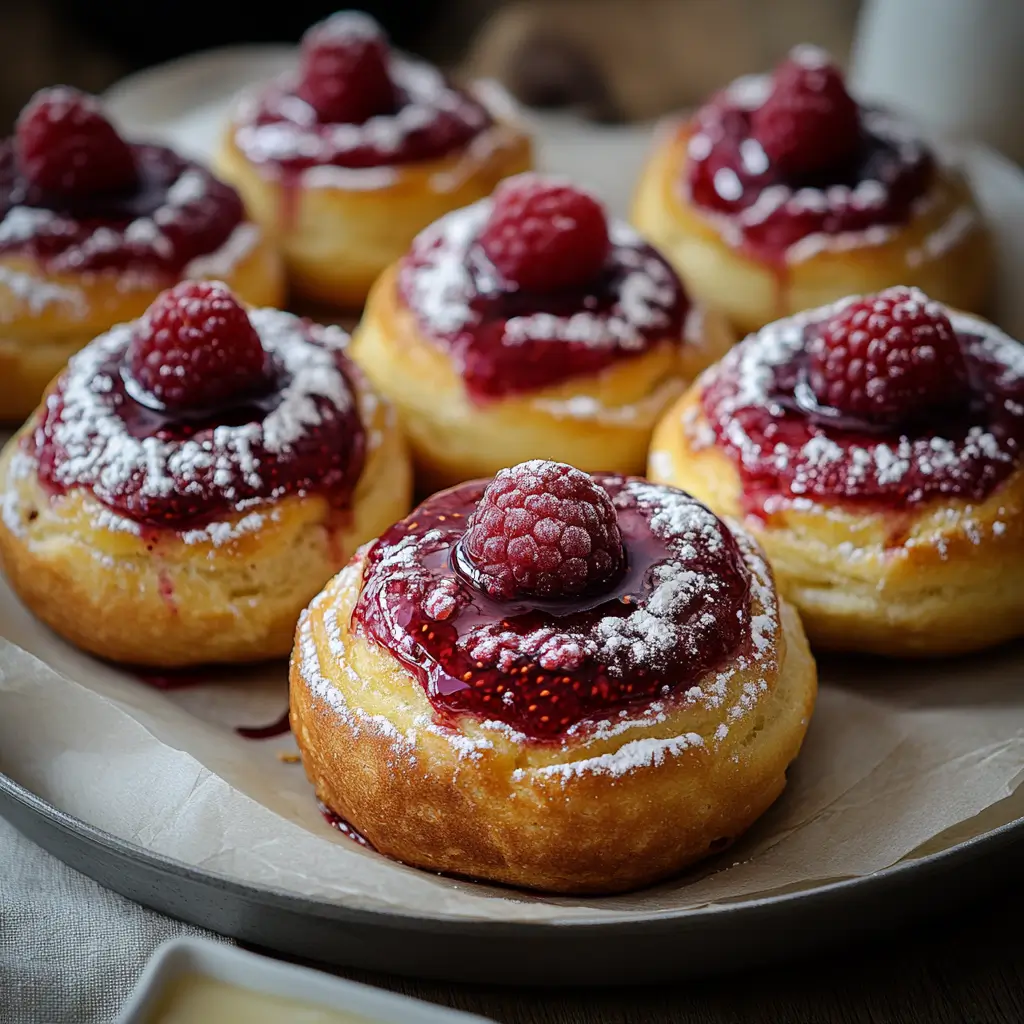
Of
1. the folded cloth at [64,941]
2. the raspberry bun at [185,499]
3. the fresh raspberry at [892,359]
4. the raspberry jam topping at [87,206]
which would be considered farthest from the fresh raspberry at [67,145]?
the fresh raspberry at [892,359]

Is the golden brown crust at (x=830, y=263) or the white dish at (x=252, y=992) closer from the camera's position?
the white dish at (x=252, y=992)

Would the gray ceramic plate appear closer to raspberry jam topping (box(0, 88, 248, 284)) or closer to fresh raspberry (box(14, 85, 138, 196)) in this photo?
raspberry jam topping (box(0, 88, 248, 284))

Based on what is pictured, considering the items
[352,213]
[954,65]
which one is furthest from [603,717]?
[954,65]

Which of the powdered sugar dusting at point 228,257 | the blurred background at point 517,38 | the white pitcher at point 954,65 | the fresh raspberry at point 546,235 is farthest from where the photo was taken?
the blurred background at point 517,38

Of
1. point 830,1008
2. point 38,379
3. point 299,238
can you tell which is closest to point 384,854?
point 830,1008

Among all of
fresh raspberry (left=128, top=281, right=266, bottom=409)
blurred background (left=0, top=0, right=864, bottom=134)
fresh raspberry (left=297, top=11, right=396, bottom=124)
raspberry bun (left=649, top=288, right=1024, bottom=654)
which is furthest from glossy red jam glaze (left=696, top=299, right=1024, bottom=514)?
blurred background (left=0, top=0, right=864, bottom=134)

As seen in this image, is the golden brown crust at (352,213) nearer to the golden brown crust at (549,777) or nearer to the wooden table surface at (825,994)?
the golden brown crust at (549,777)
